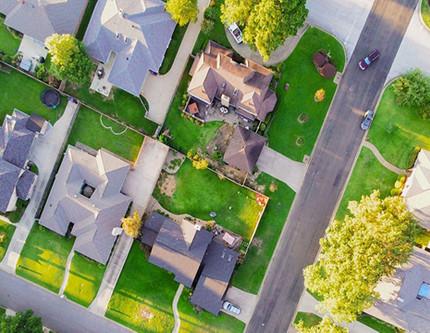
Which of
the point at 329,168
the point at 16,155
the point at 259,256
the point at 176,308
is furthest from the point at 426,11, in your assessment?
the point at 16,155

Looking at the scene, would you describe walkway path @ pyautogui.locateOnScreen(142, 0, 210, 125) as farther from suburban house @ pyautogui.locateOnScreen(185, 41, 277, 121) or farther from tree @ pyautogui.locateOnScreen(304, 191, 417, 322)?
tree @ pyautogui.locateOnScreen(304, 191, 417, 322)

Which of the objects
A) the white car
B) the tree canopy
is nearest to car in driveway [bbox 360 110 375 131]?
the tree canopy

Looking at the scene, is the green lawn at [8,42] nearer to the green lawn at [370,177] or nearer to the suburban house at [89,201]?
the suburban house at [89,201]

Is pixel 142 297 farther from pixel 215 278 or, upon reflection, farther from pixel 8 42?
pixel 8 42

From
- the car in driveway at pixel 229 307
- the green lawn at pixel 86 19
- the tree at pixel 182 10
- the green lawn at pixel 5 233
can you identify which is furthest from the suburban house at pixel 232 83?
the green lawn at pixel 5 233

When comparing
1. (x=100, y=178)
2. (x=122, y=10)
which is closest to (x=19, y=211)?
(x=100, y=178)
